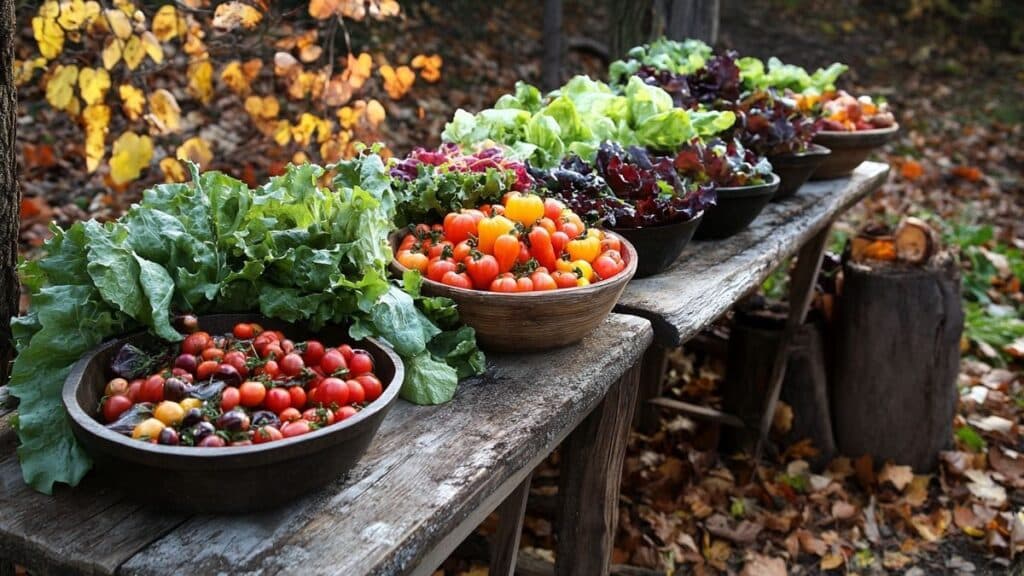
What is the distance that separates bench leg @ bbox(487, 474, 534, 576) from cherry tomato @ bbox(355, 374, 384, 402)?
0.89m

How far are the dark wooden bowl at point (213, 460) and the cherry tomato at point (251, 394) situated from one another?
14cm

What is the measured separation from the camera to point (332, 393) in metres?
1.67

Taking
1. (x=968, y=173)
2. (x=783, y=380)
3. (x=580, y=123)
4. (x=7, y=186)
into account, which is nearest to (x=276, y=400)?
(x=7, y=186)

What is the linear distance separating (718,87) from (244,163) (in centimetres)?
361

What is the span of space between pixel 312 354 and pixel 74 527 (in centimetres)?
49

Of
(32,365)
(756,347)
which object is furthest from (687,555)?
(32,365)

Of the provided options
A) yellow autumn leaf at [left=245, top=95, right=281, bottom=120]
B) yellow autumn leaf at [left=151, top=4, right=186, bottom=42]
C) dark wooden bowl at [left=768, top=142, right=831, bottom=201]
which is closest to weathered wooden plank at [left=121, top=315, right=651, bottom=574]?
dark wooden bowl at [left=768, top=142, right=831, bottom=201]

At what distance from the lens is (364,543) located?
155cm

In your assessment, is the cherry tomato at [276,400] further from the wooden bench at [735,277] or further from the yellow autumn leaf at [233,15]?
the yellow autumn leaf at [233,15]

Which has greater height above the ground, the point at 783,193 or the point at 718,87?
the point at 718,87

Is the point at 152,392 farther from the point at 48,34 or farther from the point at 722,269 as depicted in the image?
the point at 48,34

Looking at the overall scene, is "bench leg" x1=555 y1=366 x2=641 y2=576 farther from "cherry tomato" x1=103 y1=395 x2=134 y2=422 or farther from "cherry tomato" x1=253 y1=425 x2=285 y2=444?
"cherry tomato" x1=103 y1=395 x2=134 y2=422

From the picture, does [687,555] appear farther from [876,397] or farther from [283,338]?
[283,338]

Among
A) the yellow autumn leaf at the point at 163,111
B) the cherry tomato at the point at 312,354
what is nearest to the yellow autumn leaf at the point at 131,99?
the yellow autumn leaf at the point at 163,111
